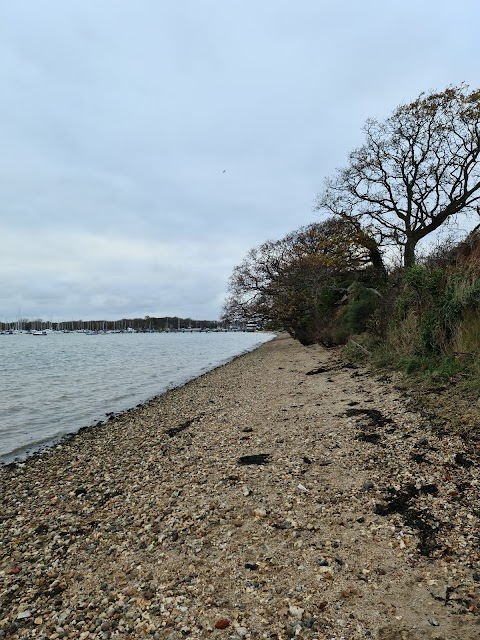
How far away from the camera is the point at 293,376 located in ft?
57.3

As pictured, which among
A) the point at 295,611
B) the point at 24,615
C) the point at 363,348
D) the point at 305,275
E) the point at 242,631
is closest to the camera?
the point at 242,631

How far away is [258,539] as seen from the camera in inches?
172

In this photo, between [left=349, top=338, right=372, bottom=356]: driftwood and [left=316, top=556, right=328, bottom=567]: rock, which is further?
[left=349, top=338, right=372, bottom=356]: driftwood

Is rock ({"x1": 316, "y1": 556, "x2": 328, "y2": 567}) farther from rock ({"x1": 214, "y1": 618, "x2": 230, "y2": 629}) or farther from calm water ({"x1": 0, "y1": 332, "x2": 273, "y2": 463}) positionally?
calm water ({"x1": 0, "y1": 332, "x2": 273, "y2": 463})

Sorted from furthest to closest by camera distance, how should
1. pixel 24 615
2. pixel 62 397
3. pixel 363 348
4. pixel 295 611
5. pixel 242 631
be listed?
pixel 62 397
pixel 363 348
pixel 24 615
pixel 295 611
pixel 242 631

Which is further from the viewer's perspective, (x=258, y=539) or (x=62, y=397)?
(x=62, y=397)

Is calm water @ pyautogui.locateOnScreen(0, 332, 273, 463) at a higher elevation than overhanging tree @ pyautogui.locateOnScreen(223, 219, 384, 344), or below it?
below

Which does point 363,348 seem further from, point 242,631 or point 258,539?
point 242,631

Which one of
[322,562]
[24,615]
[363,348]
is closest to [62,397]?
[363,348]

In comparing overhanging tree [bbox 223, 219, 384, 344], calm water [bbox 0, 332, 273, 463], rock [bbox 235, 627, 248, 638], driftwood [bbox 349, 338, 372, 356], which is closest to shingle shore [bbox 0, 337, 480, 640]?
rock [bbox 235, 627, 248, 638]

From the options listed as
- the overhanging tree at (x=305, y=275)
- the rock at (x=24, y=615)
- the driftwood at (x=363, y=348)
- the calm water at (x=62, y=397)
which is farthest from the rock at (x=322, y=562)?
the overhanging tree at (x=305, y=275)

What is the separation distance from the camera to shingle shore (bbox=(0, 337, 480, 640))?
323cm

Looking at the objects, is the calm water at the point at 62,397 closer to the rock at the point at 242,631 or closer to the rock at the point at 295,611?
the rock at the point at 242,631

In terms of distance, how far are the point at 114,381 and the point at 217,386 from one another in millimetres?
8648
